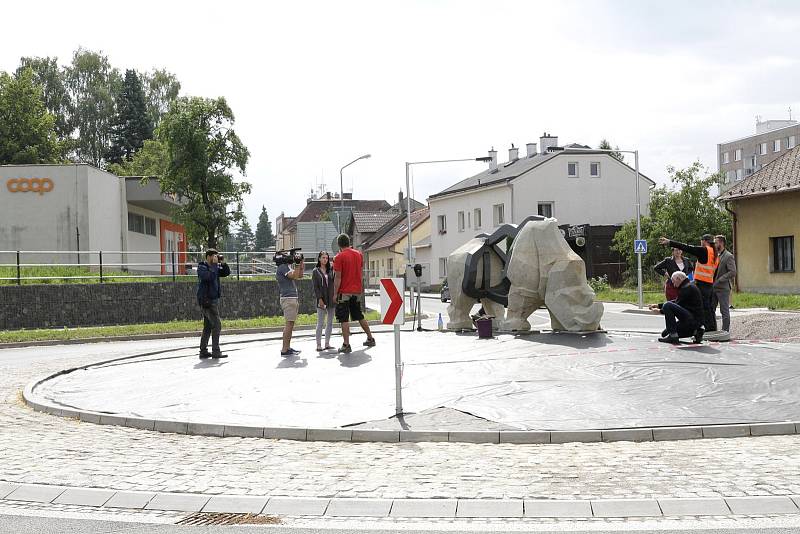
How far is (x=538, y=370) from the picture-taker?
12195 millimetres

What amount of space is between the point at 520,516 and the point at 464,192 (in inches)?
2243

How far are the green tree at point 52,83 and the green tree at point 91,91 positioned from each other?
62cm

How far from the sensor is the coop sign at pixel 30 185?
36188 millimetres

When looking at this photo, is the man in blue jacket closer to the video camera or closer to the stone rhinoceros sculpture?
the video camera

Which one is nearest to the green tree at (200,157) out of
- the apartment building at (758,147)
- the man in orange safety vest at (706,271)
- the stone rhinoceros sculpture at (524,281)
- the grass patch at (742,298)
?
the grass patch at (742,298)

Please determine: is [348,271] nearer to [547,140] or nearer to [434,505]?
[434,505]

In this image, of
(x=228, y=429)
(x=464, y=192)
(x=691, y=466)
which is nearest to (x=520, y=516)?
(x=691, y=466)

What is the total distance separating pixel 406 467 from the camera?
286 inches

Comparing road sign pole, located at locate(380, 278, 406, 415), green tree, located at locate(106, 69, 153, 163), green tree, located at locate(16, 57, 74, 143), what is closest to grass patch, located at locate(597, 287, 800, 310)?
road sign pole, located at locate(380, 278, 406, 415)

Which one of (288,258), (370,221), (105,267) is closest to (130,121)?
(370,221)

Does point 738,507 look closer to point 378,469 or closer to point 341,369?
point 378,469

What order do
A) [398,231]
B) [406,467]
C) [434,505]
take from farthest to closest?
[398,231] → [406,467] → [434,505]

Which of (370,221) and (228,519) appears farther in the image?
(370,221)

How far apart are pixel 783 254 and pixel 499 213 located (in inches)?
994
